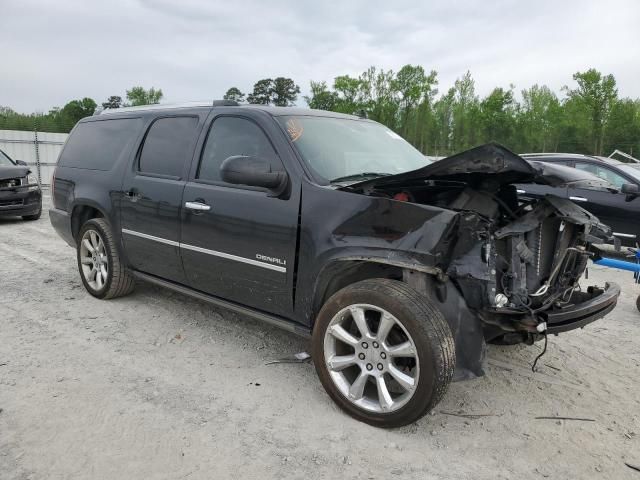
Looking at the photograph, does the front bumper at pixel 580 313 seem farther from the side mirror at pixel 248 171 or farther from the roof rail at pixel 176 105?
the roof rail at pixel 176 105

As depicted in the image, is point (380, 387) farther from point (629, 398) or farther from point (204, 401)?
point (629, 398)

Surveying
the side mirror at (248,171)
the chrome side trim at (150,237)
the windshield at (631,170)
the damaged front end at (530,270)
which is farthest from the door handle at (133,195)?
the windshield at (631,170)

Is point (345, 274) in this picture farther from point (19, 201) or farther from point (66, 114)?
point (66, 114)

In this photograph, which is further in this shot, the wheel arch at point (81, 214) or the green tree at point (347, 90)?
the green tree at point (347, 90)

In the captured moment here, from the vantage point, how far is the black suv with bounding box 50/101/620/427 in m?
2.73

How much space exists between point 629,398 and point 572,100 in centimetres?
3675

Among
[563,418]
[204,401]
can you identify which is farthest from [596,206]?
[204,401]

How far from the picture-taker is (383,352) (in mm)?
2857

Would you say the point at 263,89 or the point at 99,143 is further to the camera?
the point at 263,89

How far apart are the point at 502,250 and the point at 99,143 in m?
4.06

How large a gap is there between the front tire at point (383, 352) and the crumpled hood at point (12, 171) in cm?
939

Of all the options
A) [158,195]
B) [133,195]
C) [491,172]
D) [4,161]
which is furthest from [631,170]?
[4,161]

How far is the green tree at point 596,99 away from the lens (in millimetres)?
33312

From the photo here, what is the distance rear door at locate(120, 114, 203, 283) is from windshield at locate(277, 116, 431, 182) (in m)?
0.98
